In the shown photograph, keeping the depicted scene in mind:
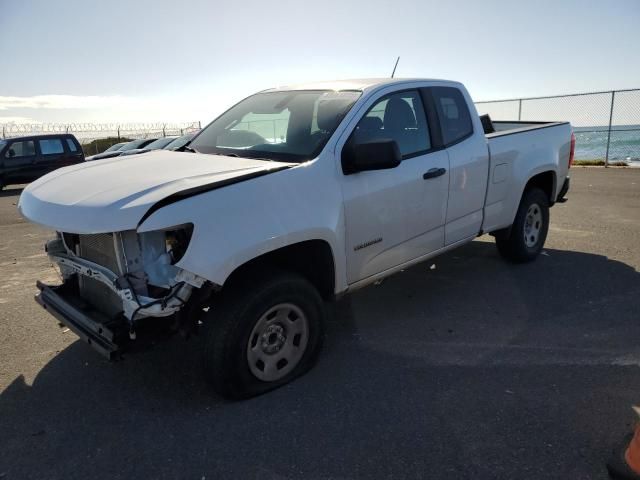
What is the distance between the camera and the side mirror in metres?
3.33

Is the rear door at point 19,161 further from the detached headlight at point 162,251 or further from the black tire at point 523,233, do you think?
the detached headlight at point 162,251

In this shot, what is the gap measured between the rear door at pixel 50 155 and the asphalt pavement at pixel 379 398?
13265 millimetres

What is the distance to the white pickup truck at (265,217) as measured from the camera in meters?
2.81

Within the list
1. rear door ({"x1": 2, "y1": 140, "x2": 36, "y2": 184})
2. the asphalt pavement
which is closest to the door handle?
the asphalt pavement

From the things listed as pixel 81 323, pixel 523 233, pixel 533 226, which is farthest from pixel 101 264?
pixel 533 226

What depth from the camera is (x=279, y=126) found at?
3975 mm

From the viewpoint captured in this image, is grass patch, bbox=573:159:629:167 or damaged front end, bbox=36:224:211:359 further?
grass patch, bbox=573:159:629:167

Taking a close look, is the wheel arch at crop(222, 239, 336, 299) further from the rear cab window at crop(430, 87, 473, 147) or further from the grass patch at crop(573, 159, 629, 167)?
the grass patch at crop(573, 159, 629, 167)

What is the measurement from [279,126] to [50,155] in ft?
50.8

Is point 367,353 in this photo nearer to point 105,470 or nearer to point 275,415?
point 275,415

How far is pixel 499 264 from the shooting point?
19.4 feet

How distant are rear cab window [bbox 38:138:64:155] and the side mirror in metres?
16.3

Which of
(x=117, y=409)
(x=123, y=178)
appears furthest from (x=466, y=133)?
(x=117, y=409)

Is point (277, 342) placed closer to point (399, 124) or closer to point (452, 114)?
point (399, 124)
